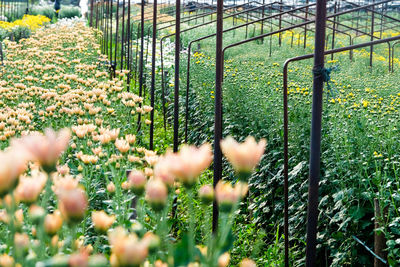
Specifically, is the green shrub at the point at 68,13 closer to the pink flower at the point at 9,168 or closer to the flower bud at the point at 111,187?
the flower bud at the point at 111,187

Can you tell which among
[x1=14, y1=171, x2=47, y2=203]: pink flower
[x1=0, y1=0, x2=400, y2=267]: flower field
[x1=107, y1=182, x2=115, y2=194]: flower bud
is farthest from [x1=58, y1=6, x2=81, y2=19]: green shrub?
[x1=14, y1=171, x2=47, y2=203]: pink flower

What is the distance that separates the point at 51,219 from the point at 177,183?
2.87ft

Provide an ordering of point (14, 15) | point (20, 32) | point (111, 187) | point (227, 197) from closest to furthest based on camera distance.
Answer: point (227, 197)
point (111, 187)
point (20, 32)
point (14, 15)

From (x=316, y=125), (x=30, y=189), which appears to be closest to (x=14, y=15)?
(x=316, y=125)

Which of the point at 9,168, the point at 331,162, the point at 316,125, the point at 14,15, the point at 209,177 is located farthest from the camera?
the point at 14,15

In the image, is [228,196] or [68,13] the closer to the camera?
[228,196]

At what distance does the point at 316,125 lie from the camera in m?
1.52

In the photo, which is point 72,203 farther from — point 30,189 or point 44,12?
point 44,12

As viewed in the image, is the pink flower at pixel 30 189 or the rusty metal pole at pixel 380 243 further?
the rusty metal pole at pixel 380 243

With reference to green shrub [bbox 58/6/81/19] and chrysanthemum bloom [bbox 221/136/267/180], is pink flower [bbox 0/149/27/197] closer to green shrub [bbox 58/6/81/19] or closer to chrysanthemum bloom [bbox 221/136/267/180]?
chrysanthemum bloom [bbox 221/136/267/180]

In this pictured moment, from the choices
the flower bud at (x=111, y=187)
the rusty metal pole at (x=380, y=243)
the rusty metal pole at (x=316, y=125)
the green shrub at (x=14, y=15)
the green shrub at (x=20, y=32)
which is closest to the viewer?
the flower bud at (x=111, y=187)

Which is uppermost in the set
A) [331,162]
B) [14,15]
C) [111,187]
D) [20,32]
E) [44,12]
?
[111,187]

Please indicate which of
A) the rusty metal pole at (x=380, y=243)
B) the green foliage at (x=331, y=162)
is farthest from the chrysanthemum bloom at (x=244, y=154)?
the rusty metal pole at (x=380, y=243)

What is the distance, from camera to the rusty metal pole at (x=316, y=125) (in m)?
1.51
